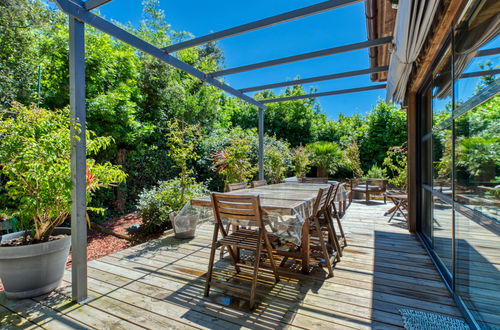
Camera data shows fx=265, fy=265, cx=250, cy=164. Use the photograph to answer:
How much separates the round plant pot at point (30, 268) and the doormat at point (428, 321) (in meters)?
2.84

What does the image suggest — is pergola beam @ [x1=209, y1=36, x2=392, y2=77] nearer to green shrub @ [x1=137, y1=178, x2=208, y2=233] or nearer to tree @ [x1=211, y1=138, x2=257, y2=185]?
green shrub @ [x1=137, y1=178, x2=208, y2=233]

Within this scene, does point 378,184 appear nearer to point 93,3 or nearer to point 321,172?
point 321,172

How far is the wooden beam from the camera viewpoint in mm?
1774

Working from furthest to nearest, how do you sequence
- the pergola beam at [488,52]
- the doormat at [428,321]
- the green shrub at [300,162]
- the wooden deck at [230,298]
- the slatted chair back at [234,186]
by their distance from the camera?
the green shrub at [300,162] → the slatted chair back at [234,186] → the wooden deck at [230,298] → the doormat at [428,321] → the pergola beam at [488,52]

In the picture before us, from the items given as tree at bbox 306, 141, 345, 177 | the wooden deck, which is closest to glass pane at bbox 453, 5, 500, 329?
the wooden deck

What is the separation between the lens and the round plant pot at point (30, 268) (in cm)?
215

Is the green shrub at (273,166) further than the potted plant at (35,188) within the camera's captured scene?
Yes

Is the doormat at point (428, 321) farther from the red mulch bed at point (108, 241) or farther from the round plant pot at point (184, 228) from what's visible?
the red mulch bed at point (108, 241)

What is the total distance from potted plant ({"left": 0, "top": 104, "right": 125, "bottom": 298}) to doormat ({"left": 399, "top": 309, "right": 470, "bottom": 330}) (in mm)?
2714

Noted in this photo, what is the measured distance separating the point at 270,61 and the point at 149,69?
214 inches

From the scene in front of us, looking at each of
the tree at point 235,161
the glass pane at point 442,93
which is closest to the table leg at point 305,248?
the glass pane at point 442,93

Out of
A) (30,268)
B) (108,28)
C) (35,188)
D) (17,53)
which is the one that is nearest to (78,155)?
(35,188)

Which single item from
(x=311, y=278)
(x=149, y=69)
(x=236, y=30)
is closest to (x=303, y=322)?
(x=311, y=278)

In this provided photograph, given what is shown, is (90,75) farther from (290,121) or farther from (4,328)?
(290,121)
